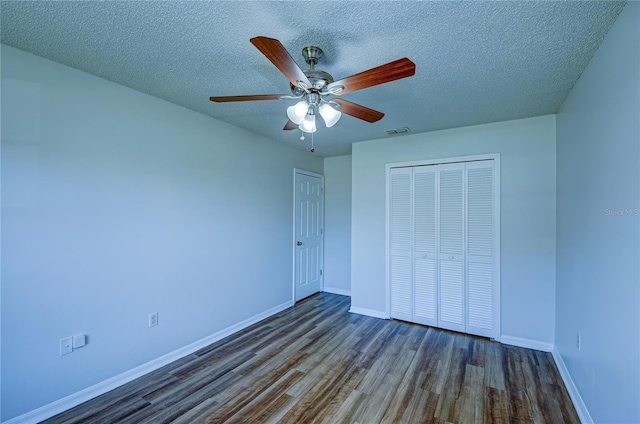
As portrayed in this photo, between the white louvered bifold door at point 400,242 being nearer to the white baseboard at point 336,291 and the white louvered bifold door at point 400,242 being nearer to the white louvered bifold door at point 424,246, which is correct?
the white louvered bifold door at point 424,246

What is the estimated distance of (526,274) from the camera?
2900 millimetres

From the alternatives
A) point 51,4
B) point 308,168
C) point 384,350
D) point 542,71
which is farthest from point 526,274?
point 51,4

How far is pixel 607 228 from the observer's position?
61.6 inches

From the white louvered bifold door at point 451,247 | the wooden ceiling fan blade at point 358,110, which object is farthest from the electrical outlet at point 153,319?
the white louvered bifold door at point 451,247

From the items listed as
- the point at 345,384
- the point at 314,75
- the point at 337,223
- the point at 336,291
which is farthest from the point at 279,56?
the point at 336,291

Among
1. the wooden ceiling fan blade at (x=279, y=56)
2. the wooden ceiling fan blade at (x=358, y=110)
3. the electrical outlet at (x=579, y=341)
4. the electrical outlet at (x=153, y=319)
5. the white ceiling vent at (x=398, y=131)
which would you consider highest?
the white ceiling vent at (x=398, y=131)

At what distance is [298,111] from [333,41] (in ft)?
1.50

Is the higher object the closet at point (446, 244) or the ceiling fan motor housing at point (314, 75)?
the ceiling fan motor housing at point (314, 75)

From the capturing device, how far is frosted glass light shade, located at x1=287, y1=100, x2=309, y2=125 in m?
1.65

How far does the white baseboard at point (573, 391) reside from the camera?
5.86ft

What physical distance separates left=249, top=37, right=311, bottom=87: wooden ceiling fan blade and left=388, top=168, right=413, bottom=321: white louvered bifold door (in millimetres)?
2404

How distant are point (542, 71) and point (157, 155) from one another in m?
3.15

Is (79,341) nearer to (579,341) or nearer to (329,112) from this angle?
(329,112)

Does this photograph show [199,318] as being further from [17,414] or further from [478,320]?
[478,320]
